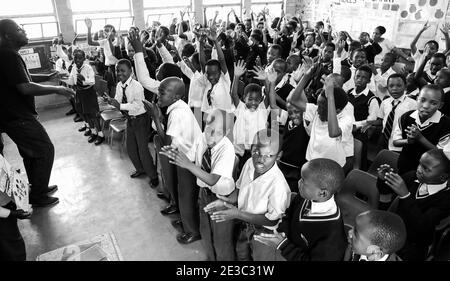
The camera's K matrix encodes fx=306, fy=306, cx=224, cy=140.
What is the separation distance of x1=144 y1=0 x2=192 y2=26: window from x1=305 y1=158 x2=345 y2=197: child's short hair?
9.26 meters

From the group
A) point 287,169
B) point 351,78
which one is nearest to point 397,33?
point 351,78

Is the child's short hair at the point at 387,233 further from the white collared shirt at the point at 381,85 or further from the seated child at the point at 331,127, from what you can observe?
the white collared shirt at the point at 381,85

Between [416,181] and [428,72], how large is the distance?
287cm

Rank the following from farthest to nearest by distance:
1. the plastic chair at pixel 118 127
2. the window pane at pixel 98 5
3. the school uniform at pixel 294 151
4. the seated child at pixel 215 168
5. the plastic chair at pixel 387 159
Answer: the window pane at pixel 98 5 → the plastic chair at pixel 118 127 → the school uniform at pixel 294 151 → the plastic chair at pixel 387 159 → the seated child at pixel 215 168

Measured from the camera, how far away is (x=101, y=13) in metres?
9.21

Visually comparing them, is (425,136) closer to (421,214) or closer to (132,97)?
(421,214)

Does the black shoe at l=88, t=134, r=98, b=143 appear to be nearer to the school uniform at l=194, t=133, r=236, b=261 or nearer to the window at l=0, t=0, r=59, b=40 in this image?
the school uniform at l=194, t=133, r=236, b=261

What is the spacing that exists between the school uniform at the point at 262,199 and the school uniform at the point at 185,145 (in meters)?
0.66

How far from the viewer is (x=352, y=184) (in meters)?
2.32

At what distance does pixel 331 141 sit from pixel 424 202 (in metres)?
0.76

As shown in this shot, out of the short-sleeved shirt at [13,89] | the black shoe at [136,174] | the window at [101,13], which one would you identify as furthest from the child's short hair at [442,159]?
the window at [101,13]

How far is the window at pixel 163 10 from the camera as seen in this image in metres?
9.76
